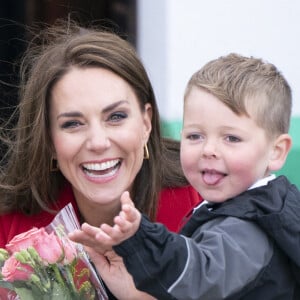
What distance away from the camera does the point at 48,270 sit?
6.58 ft

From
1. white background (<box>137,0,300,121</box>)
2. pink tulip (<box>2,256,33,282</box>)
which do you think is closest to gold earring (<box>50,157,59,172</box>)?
pink tulip (<box>2,256,33,282</box>)

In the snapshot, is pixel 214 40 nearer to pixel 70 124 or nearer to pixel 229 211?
pixel 70 124

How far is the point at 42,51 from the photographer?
2.75 metres

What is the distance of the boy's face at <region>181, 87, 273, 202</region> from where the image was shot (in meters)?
1.91

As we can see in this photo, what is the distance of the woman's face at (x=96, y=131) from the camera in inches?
92.4

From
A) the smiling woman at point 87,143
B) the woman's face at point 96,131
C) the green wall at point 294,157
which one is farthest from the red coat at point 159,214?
the green wall at point 294,157

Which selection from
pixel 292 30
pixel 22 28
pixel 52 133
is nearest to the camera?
pixel 52 133

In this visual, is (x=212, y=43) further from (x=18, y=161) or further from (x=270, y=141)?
(x=270, y=141)

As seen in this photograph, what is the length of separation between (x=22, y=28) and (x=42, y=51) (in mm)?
1948

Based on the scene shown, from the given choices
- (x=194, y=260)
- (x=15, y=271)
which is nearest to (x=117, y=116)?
(x=15, y=271)

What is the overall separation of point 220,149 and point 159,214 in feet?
2.92

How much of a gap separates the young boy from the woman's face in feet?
1.31

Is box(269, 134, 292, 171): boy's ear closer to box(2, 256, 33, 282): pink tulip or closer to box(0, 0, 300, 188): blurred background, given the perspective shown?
box(2, 256, 33, 282): pink tulip

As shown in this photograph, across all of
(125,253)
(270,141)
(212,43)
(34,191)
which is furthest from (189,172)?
(212,43)
